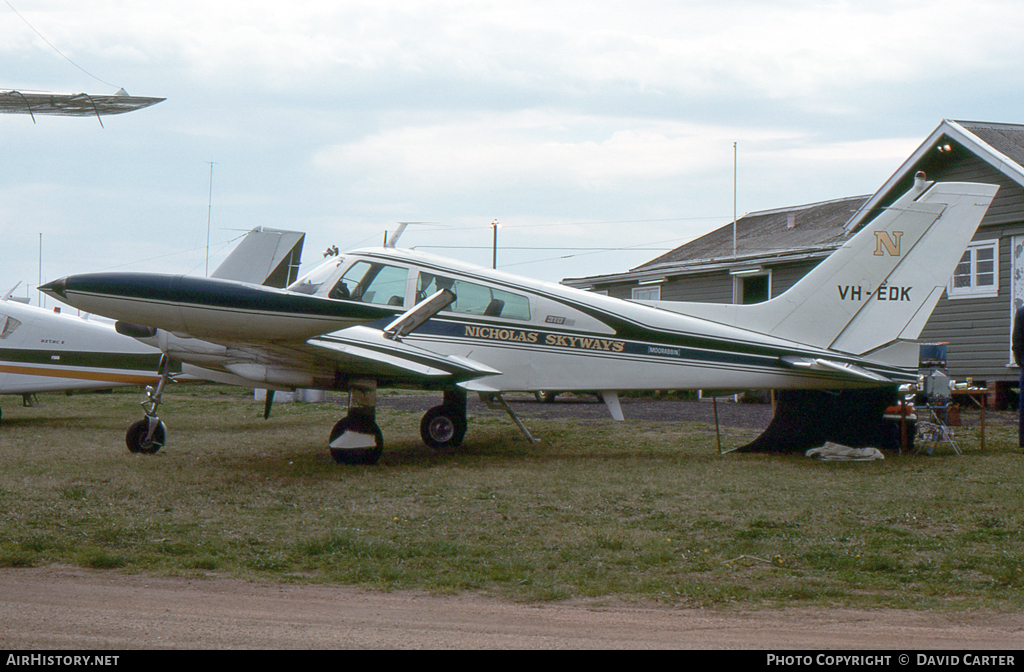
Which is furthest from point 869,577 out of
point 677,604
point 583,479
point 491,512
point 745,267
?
point 745,267

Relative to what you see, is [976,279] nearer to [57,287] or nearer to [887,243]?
[887,243]

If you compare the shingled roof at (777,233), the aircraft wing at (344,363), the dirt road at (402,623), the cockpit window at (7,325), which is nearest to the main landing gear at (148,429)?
the aircraft wing at (344,363)

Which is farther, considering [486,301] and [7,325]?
[7,325]

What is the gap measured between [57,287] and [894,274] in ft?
29.8

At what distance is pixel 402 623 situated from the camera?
387 centimetres

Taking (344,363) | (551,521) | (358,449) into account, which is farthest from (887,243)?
(358,449)

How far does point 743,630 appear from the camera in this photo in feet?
12.4

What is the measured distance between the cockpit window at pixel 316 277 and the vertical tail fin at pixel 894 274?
18.9 ft

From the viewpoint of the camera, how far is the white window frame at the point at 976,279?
56.7 feet

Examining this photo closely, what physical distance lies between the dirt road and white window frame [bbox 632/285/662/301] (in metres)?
23.1

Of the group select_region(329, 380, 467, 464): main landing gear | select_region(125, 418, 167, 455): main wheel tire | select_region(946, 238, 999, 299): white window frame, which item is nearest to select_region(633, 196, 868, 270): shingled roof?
select_region(946, 238, 999, 299): white window frame

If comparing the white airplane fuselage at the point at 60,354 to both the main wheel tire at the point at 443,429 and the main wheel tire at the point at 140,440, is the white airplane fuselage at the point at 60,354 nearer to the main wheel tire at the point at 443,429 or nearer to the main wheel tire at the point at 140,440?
the main wheel tire at the point at 140,440

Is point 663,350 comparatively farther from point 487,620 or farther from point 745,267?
point 745,267

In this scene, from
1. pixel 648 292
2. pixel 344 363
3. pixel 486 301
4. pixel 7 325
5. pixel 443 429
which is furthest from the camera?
pixel 648 292
